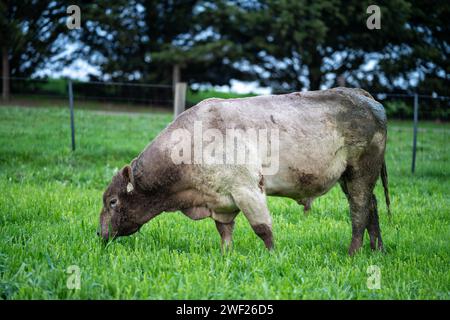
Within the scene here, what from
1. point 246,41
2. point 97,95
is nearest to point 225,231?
point 97,95

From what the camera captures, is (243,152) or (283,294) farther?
(243,152)

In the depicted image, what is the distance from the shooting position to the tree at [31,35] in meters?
22.7

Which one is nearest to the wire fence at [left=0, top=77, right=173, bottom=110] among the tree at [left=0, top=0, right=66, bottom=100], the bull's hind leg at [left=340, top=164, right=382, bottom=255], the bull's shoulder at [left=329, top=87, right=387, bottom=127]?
the tree at [left=0, top=0, right=66, bottom=100]

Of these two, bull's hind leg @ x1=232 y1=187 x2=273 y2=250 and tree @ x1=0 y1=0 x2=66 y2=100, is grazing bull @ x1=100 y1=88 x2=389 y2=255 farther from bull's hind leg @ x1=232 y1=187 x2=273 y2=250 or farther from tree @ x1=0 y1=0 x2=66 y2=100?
tree @ x1=0 y1=0 x2=66 y2=100

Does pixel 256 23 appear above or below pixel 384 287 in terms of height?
above

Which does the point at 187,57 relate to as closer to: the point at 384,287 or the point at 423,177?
the point at 423,177

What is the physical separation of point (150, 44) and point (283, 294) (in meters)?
24.2

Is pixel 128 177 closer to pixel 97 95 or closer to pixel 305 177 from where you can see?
pixel 305 177

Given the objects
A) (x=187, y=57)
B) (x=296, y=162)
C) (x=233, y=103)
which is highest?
(x=187, y=57)

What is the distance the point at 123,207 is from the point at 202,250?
103cm

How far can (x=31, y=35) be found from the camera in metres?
23.9

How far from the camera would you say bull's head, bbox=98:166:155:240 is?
17.4 ft

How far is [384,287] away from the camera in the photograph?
13.7 feet

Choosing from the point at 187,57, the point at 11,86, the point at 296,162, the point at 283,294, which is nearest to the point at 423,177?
the point at 296,162
